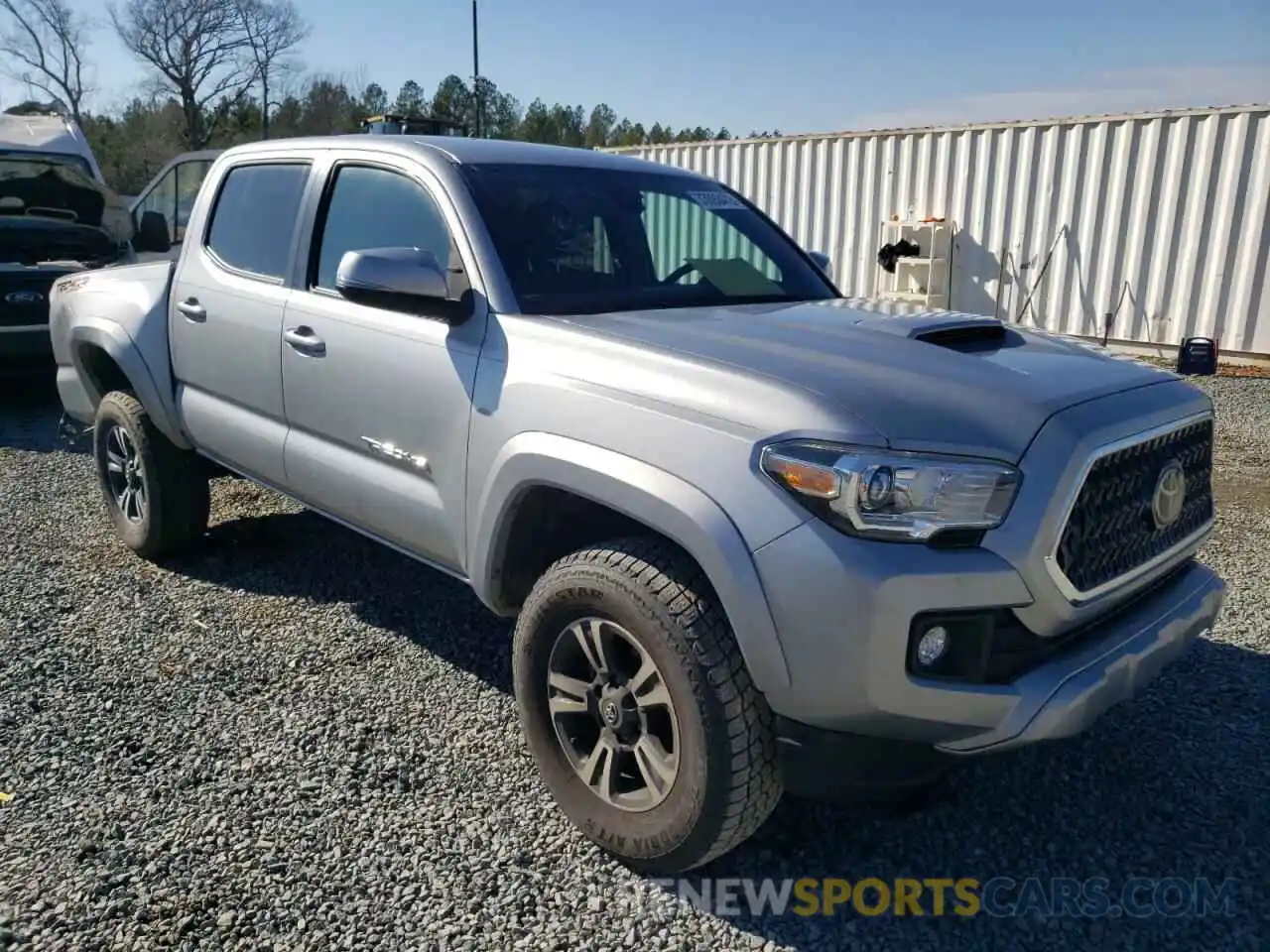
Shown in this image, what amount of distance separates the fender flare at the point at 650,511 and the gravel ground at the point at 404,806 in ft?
2.39

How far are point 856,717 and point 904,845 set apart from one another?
818 millimetres

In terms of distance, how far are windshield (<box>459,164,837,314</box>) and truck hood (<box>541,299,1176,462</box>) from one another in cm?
21

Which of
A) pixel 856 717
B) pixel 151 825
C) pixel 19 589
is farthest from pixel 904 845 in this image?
pixel 19 589

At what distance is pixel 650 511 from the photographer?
233 centimetres

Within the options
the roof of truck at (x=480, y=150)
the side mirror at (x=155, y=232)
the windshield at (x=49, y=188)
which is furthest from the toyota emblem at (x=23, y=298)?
the roof of truck at (x=480, y=150)

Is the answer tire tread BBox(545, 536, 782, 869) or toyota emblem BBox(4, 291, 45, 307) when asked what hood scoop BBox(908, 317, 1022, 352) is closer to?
tire tread BBox(545, 536, 782, 869)

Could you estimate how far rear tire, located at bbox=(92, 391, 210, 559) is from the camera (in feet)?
15.1

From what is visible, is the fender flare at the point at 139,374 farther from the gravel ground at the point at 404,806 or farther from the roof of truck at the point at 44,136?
the roof of truck at the point at 44,136

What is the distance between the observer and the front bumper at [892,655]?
6.68 ft

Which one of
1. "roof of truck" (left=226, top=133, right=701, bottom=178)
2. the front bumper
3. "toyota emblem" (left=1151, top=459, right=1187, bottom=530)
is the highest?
"roof of truck" (left=226, top=133, right=701, bottom=178)

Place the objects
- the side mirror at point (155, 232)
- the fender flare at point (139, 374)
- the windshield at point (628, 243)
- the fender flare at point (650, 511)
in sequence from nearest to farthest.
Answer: the fender flare at point (650, 511)
the windshield at point (628, 243)
the fender flare at point (139, 374)
the side mirror at point (155, 232)

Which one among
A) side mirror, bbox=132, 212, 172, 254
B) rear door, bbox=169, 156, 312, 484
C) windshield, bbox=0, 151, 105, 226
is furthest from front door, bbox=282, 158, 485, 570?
windshield, bbox=0, 151, 105, 226

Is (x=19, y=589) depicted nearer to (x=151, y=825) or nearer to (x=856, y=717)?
(x=151, y=825)

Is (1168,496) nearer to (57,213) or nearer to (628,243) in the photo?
(628,243)
